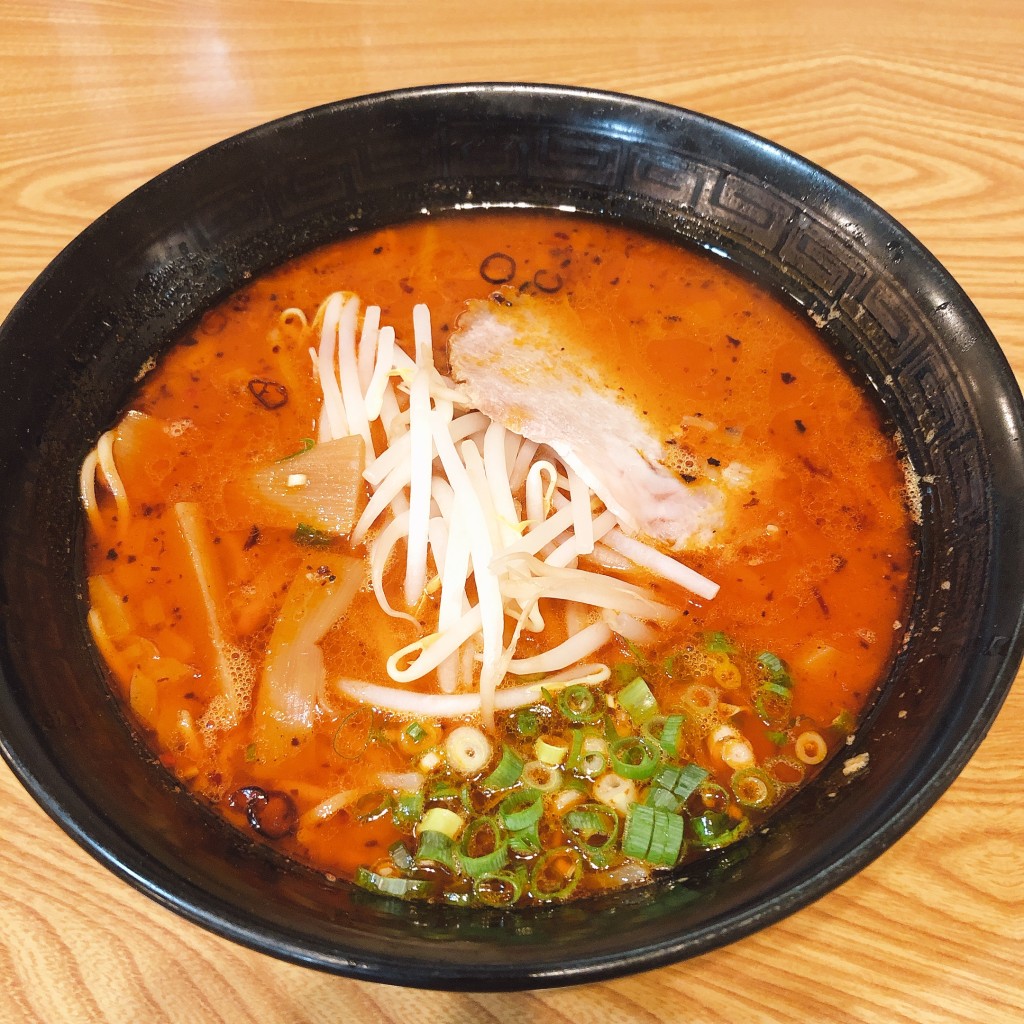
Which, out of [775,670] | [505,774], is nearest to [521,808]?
[505,774]

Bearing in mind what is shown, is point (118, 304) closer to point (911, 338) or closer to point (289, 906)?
point (289, 906)

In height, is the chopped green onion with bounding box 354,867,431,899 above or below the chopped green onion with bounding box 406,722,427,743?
below

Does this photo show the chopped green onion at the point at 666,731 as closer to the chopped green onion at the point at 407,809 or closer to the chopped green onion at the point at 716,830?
the chopped green onion at the point at 716,830

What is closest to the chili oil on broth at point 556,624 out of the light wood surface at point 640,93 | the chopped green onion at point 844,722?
the chopped green onion at point 844,722

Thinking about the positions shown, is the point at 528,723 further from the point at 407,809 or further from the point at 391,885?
the point at 391,885

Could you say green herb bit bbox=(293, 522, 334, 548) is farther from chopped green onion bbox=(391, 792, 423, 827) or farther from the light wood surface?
the light wood surface

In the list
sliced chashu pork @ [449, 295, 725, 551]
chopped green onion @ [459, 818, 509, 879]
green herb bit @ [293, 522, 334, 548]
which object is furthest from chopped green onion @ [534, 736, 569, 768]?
green herb bit @ [293, 522, 334, 548]
